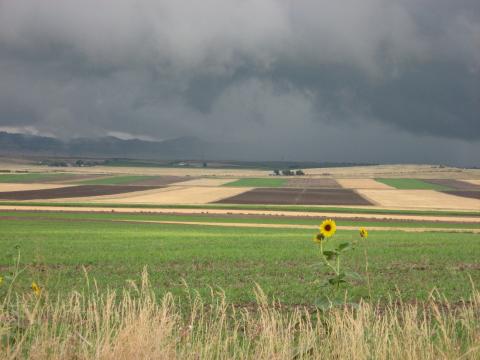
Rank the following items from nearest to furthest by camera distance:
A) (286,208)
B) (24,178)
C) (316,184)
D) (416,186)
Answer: (286,208)
(416,186)
(316,184)
(24,178)

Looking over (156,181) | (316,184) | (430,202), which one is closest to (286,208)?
(430,202)

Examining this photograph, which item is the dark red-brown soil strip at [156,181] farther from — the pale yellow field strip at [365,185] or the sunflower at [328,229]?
the sunflower at [328,229]

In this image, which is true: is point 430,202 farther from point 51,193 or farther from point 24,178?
point 24,178

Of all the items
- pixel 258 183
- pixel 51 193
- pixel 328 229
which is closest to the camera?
pixel 328 229

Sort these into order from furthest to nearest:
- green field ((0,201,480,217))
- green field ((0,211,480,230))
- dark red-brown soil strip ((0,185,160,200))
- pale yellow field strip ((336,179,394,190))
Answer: pale yellow field strip ((336,179,394,190)) → dark red-brown soil strip ((0,185,160,200)) → green field ((0,201,480,217)) → green field ((0,211,480,230))

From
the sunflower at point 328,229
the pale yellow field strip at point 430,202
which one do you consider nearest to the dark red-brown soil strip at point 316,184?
the pale yellow field strip at point 430,202

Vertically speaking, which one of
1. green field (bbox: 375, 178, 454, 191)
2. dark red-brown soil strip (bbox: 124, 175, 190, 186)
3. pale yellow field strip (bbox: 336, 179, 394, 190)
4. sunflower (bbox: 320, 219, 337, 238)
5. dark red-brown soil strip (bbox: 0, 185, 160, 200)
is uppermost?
sunflower (bbox: 320, 219, 337, 238)

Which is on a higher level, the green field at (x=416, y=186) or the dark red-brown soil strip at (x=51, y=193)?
the green field at (x=416, y=186)

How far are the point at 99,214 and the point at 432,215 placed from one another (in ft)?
129

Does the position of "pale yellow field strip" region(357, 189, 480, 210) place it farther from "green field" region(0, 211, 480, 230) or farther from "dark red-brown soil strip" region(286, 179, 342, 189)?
"dark red-brown soil strip" region(286, 179, 342, 189)

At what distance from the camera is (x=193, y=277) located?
63.5 ft

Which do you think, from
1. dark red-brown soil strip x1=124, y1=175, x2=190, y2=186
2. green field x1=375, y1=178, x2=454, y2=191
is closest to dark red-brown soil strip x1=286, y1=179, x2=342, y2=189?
green field x1=375, y1=178, x2=454, y2=191

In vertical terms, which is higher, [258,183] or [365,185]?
[365,185]

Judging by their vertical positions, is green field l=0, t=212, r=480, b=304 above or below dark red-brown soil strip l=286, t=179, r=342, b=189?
above
